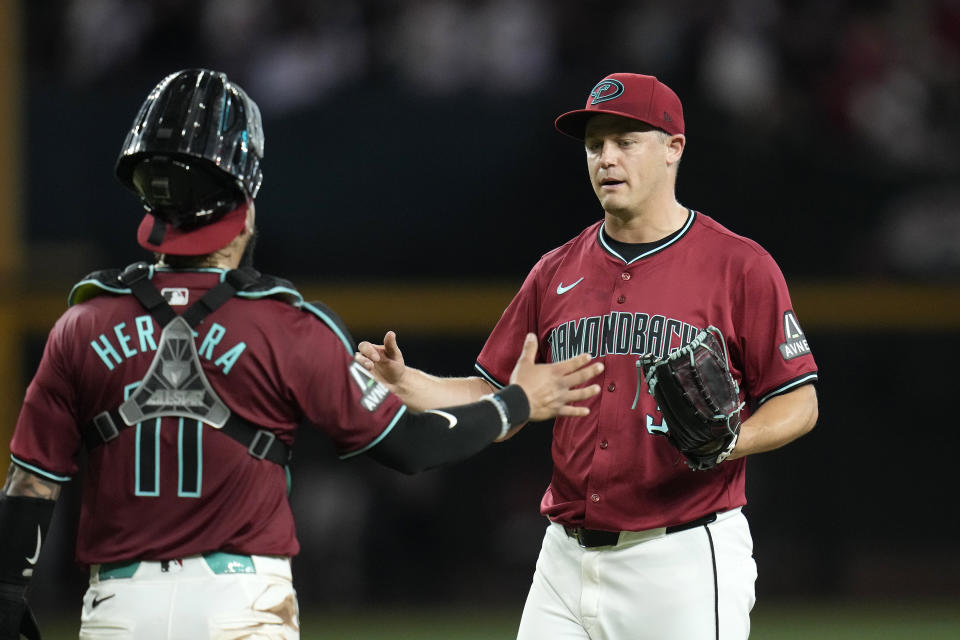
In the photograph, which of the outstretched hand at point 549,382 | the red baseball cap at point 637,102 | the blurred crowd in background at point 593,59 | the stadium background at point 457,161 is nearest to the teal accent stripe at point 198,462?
the outstretched hand at point 549,382

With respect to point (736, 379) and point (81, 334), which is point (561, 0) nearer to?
point (736, 379)

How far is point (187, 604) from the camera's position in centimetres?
277

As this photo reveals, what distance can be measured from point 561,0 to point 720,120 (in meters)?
1.71

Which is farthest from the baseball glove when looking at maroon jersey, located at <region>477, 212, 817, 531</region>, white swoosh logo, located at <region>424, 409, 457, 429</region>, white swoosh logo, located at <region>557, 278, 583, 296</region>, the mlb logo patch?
the mlb logo patch

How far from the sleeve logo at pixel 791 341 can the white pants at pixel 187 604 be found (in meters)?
1.73

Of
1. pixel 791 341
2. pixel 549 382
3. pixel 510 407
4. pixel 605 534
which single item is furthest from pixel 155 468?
pixel 791 341

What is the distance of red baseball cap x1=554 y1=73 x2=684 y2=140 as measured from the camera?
3.97 meters

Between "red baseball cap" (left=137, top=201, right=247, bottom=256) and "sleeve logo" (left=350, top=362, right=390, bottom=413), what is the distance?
1.41ft

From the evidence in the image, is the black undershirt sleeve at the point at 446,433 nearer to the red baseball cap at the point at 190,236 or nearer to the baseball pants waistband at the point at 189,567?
the baseball pants waistband at the point at 189,567

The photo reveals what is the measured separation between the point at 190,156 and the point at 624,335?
153 centimetres

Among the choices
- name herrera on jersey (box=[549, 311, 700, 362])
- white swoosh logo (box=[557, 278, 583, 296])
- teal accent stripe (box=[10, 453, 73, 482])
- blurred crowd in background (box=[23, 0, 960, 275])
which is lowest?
teal accent stripe (box=[10, 453, 73, 482])

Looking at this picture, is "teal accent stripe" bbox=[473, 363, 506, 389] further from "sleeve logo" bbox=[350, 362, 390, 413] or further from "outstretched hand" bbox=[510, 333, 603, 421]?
"sleeve logo" bbox=[350, 362, 390, 413]

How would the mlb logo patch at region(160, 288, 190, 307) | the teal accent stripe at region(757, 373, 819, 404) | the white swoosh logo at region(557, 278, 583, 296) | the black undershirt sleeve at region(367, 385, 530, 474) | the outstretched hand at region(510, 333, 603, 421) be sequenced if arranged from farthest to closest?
1. the white swoosh logo at region(557, 278, 583, 296)
2. the teal accent stripe at region(757, 373, 819, 404)
3. the outstretched hand at region(510, 333, 603, 421)
4. the black undershirt sleeve at region(367, 385, 530, 474)
5. the mlb logo patch at region(160, 288, 190, 307)

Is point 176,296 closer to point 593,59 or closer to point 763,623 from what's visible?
point 763,623
